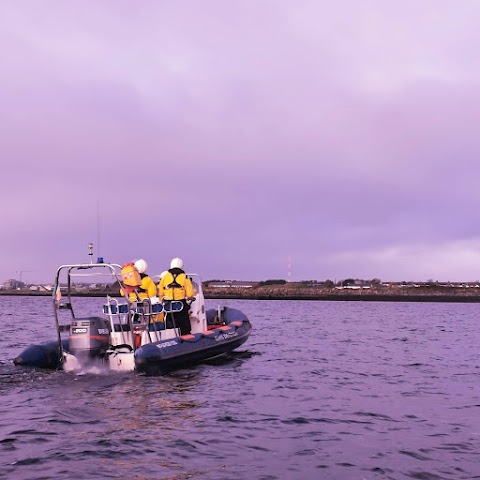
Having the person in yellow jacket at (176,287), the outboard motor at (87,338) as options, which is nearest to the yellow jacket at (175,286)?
the person in yellow jacket at (176,287)

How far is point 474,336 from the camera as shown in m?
24.5

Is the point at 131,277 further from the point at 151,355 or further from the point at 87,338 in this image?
the point at 151,355

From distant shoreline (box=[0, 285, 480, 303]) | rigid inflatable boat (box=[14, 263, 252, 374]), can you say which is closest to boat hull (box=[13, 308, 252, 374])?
rigid inflatable boat (box=[14, 263, 252, 374])

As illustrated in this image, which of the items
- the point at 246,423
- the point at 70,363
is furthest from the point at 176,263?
the point at 246,423

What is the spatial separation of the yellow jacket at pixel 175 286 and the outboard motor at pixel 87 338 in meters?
1.92

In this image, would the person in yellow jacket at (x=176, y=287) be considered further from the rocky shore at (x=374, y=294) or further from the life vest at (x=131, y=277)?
the rocky shore at (x=374, y=294)

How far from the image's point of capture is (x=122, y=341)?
12.2 metres

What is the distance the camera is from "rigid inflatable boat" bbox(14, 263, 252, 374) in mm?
11375

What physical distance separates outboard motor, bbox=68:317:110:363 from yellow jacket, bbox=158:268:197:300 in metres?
1.92

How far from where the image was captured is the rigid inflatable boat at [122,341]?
1138 centimetres

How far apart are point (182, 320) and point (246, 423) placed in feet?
18.9

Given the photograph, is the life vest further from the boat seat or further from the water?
the water

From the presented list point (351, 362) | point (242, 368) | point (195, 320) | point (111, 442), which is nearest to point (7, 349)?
point (195, 320)

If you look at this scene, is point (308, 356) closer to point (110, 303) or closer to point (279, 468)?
point (110, 303)
